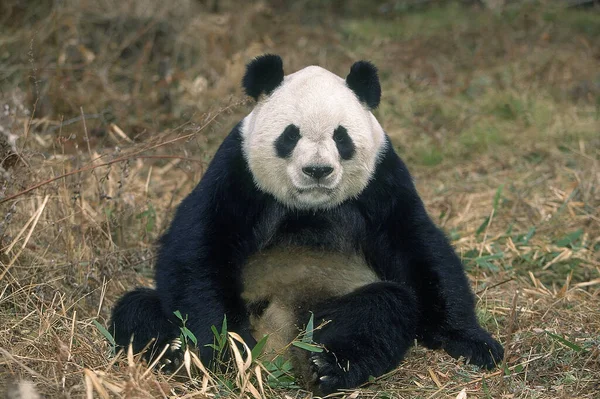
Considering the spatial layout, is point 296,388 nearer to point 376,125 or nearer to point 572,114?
point 376,125

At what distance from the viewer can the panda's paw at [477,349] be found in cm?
421

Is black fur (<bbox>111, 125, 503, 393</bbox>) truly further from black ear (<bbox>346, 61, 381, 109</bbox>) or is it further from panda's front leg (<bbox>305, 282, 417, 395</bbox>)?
black ear (<bbox>346, 61, 381, 109</bbox>)

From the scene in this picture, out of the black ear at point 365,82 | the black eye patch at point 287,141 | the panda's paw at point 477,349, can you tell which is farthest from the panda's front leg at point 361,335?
the black ear at point 365,82

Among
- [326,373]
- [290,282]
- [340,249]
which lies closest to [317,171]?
[340,249]

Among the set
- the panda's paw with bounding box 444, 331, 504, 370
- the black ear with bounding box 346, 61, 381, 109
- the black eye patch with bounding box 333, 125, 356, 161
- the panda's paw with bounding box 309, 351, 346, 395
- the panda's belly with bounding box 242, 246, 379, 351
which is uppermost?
the black ear with bounding box 346, 61, 381, 109

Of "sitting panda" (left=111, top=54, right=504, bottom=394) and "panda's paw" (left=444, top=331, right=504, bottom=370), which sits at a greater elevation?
"sitting panda" (left=111, top=54, right=504, bottom=394)

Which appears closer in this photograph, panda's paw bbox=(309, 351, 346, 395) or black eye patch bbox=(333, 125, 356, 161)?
panda's paw bbox=(309, 351, 346, 395)

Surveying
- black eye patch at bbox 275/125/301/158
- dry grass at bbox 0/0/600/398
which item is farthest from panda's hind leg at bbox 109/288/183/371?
black eye patch at bbox 275/125/301/158

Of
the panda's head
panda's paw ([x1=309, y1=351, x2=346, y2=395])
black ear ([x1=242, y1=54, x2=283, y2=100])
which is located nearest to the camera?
panda's paw ([x1=309, y1=351, x2=346, y2=395])

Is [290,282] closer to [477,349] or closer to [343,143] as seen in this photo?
[343,143]

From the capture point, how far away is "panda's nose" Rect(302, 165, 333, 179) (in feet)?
12.9

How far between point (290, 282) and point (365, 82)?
3.77 ft

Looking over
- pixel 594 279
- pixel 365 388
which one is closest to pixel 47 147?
pixel 365 388

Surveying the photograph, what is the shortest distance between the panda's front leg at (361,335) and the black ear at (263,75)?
46.6 inches
